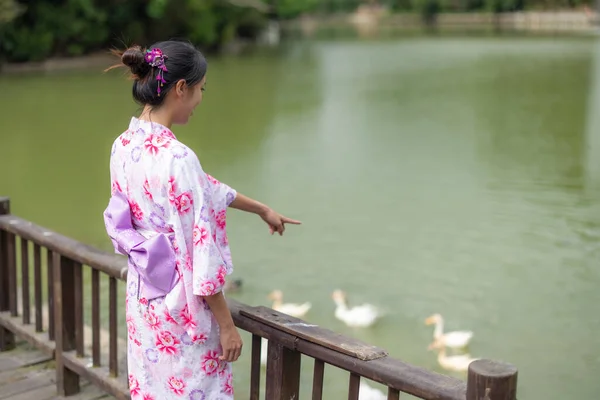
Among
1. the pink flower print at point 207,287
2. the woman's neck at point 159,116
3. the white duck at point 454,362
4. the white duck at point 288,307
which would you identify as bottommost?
the white duck at point 454,362

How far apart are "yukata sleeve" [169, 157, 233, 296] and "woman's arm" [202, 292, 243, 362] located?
0.03 metres

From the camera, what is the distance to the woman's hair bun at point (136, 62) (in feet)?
5.87

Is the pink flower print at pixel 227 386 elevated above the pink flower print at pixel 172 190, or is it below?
below

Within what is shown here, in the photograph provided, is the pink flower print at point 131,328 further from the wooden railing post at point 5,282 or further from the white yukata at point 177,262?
the wooden railing post at point 5,282

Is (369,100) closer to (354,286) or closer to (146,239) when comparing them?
(354,286)

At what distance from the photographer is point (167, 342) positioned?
72.2 inches

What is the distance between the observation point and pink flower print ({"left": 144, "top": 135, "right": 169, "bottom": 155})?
1.74m

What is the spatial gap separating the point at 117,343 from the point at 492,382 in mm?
1775

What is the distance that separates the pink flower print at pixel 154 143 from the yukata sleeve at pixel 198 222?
0.07 m

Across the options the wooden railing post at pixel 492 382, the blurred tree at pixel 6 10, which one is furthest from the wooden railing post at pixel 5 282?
the blurred tree at pixel 6 10

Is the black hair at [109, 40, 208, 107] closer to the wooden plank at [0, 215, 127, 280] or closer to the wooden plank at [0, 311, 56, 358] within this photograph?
the wooden plank at [0, 215, 127, 280]

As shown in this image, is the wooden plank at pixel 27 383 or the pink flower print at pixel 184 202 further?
the wooden plank at pixel 27 383

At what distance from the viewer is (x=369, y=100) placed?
1603 centimetres

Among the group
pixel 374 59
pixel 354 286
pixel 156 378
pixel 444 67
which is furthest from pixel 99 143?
pixel 374 59
